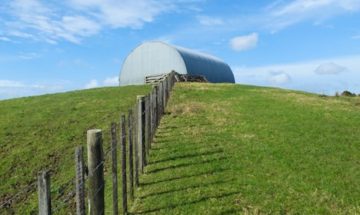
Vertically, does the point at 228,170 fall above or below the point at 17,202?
above

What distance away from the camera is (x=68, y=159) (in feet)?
71.1

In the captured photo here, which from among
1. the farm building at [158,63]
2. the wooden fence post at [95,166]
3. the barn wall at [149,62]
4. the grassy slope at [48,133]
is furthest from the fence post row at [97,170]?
the barn wall at [149,62]

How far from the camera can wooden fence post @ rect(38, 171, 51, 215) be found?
6496mm

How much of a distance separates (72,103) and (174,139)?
701 inches

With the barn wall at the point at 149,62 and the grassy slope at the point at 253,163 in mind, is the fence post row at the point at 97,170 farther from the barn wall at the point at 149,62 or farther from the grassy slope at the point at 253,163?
the barn wall at the point at 149,62

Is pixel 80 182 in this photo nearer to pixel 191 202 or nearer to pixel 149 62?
pixel 191 202

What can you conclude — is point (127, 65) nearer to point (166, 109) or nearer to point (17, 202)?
point (166, 109)

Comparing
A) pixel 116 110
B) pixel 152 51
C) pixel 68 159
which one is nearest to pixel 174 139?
pixel 68 159

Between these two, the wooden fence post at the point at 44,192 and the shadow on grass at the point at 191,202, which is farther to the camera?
the shadow on grass at the point at 191,202

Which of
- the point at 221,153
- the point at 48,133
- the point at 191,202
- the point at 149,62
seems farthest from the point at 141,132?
the point at 149,62

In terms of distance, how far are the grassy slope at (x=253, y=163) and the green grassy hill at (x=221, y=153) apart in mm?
32

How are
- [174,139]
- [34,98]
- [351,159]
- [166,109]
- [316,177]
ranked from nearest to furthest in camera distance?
[316,177] < [351,159] < [174,139] < [166,109] < [34,98]

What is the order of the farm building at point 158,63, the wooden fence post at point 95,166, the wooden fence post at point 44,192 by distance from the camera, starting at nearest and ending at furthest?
the wooden fence post at point 44,192, the wooden fence post at point 95,166, the farm building at point 158,63

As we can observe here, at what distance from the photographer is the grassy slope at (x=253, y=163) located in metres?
13.2
